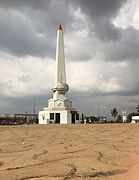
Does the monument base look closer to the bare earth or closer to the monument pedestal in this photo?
the monument pedestal

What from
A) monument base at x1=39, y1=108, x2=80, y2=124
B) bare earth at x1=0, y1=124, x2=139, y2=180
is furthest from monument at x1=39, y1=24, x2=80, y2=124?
bare earth at x1=0, y1=124, x2=139, y2=180

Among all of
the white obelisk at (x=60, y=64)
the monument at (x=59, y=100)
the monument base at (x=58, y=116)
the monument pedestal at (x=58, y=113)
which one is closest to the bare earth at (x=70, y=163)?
the monument base at (x=58, y=116)

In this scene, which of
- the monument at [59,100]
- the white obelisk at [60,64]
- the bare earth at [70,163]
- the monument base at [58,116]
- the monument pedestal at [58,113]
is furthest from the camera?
the white obelisk at [60,64]

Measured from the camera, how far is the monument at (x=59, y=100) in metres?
63.5

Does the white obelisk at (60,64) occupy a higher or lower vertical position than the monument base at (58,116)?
higher

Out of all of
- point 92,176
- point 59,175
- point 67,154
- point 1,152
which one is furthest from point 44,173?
point 1,152

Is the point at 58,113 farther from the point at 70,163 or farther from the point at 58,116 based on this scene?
the point at 70,163

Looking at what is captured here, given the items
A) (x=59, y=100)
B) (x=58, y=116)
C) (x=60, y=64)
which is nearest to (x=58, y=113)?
(x=58, y=116)

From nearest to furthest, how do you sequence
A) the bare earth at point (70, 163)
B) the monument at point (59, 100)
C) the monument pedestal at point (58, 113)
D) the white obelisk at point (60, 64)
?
the bare earth at point (70, 163), the monument pedestal at point (58, 113), the monument at point (59, 100), the white obelisk at point (60, 64)

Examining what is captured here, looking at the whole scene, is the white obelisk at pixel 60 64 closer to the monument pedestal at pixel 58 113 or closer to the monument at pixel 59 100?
the monument at pixel 59 100

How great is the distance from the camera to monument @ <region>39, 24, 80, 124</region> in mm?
63469

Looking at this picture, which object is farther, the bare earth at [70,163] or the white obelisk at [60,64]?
the white obelisk at [60,64]

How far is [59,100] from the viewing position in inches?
2525

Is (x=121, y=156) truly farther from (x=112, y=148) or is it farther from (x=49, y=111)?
(x=49, y=111)
